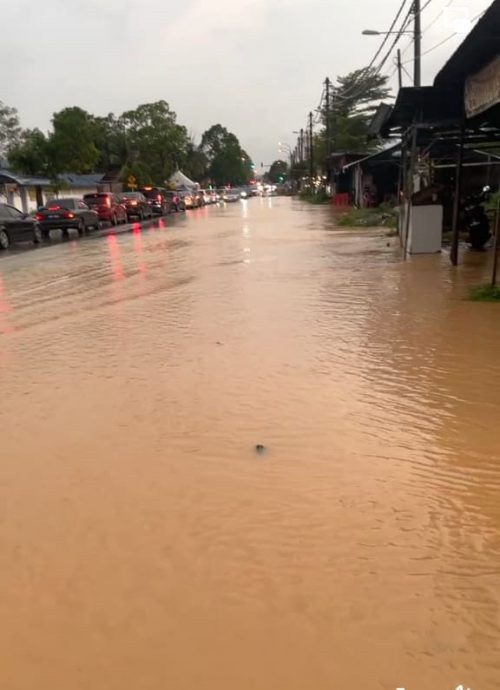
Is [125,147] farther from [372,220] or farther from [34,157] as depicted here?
[372,220]

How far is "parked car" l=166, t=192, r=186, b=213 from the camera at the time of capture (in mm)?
48125

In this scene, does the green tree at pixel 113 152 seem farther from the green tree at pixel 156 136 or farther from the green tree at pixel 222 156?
the green tree at pixel 222 156

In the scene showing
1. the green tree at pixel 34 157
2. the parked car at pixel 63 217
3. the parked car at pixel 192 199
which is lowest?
the parked car at pixel 192 199

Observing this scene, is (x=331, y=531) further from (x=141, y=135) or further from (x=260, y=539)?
(x=141, y=135)

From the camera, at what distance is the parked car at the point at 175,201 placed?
48.1m

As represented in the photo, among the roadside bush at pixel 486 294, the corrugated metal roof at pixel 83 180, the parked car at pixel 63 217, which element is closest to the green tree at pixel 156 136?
the corrugated metal roof at pixel 83 180

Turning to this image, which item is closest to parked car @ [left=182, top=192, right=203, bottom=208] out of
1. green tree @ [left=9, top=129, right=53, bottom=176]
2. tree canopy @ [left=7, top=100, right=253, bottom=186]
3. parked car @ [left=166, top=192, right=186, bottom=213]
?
parked car @ [left=166, top=192, right=186, bottom=213]

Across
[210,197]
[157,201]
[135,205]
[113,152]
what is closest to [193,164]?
[113,152]

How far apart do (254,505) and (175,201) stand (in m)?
47.0

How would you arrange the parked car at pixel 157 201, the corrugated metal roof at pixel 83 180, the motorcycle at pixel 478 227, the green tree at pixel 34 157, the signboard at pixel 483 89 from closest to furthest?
the signboard at pixel 483 89 < the motorcycle at pixel 478 227 < the green tree at pixel 34 157 < the parked car at pixel 157 201 < the corrugated metal roof at pixel 83 180

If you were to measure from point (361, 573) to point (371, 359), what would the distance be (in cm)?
373

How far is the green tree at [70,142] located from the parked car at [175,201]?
7.52 metres

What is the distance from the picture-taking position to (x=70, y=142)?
40844 millimetres

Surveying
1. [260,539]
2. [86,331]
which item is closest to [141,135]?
[86,331]
